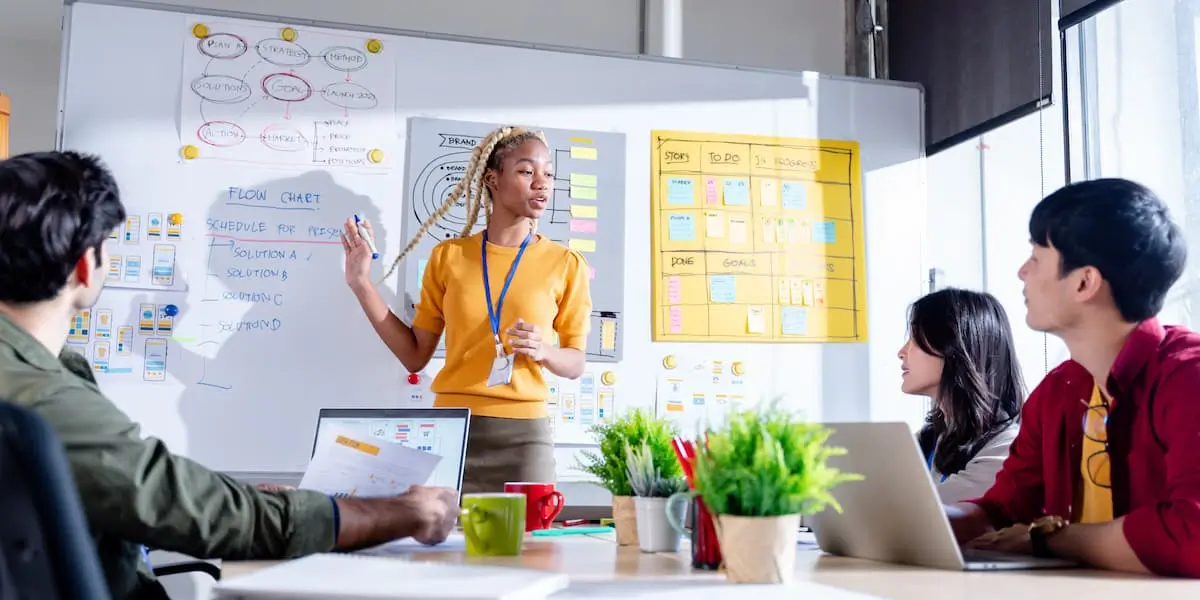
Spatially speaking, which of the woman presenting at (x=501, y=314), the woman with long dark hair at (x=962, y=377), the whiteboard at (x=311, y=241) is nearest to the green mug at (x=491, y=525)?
the woman with long dark hair at (x=962, y=377)

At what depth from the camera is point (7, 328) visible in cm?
115

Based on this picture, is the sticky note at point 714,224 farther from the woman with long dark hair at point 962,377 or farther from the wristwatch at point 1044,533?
the wristwatch at point 1044,533

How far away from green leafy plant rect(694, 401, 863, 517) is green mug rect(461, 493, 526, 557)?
14.0 inches

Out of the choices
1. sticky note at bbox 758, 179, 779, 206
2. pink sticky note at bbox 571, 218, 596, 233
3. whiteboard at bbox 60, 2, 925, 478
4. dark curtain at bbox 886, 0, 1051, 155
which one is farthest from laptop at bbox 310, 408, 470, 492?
dark curtain at bbox 886, 0, 1051, 155

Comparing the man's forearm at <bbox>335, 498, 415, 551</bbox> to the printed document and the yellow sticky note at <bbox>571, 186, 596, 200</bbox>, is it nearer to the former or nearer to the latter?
the printed document

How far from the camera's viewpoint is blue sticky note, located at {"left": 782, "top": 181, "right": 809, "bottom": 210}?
146 inches

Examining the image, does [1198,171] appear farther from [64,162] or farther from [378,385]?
[64,162]

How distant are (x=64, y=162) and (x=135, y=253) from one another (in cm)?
192

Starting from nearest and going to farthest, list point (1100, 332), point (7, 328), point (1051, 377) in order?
point (7, 328)
point (1100, 332)
point (1051, 377)

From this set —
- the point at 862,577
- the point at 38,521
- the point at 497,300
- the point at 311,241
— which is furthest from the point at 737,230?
the point at 38,521

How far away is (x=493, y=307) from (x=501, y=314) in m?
0.03

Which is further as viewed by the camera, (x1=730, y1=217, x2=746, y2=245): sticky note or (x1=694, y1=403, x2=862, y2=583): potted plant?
(x1=730, y1=217, x2=746, y2=245): sticky note

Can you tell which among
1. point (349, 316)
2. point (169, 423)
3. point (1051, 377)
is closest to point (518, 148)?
point (349, 316)

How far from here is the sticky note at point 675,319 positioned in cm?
350
